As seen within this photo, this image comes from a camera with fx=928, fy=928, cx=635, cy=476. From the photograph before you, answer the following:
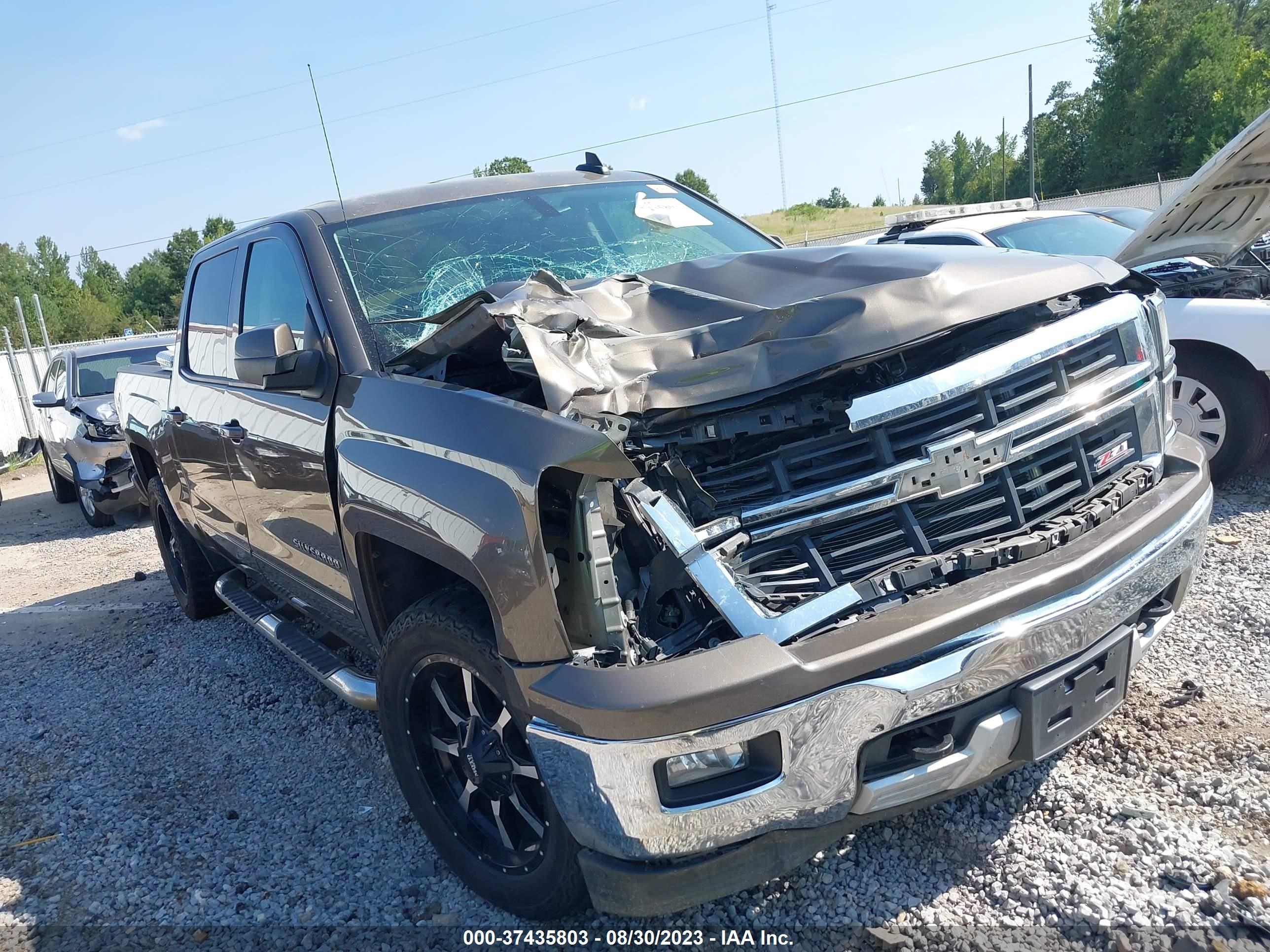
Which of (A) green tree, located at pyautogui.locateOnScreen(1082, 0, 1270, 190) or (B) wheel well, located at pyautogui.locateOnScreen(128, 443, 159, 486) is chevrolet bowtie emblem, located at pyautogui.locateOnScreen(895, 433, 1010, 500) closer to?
(B) wheel well, located at pyautogui.locateOnScreen(128, 443, 159, 486)

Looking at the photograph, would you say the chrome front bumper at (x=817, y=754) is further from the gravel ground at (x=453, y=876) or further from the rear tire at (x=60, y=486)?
the rear tire at (x=60, y=486)

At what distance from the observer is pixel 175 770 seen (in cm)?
386

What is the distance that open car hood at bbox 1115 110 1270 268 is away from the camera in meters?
4.65

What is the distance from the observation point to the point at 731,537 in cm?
216

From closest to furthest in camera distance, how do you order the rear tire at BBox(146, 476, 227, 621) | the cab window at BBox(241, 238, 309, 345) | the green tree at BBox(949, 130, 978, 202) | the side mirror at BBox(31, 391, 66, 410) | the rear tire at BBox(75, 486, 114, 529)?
the cab window at BBox(241, 238, 309, 345) → the rear tire at BBox(146, 476, 227, 621) → the side mirror at BBox(31, 391, 66, 410) → the rear tire at BBox(75, 486, 114, 529) → the green tree at BBox(949, 130, 978, 202)

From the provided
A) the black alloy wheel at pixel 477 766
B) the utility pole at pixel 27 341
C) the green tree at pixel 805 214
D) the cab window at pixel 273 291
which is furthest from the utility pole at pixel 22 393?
the green tree at pixel 805 214

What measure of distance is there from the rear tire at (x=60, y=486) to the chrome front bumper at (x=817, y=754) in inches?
460

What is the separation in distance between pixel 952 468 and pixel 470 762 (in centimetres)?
150

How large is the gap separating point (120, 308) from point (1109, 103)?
6775cm

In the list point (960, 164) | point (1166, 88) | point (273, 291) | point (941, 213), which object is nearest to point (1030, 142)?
point (1166, 88)

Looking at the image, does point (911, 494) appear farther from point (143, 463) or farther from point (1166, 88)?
point (1166, 88)

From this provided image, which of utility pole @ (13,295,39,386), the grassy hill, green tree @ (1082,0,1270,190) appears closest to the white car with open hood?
utility pole @ (13,295,39,386)

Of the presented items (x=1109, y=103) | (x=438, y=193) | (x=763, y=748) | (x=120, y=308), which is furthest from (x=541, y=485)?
(x=120, y=308)

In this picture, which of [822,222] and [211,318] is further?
[822,222]
